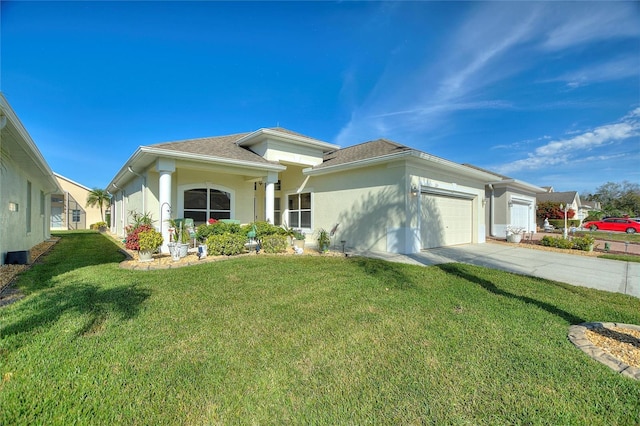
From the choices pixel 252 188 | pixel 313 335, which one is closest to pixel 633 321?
pixel 313 335

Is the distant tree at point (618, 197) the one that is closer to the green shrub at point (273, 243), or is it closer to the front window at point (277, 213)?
the front window at point (277, 213)

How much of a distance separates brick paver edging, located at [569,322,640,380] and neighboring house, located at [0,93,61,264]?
28.5ft

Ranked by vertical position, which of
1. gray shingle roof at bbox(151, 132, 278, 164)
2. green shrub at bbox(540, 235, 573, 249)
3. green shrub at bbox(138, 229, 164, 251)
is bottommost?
green shrub at bbox(540, 235, 573, 249)

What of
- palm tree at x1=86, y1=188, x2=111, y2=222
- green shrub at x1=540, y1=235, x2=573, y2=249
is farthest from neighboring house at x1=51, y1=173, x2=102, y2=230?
green shrub at x1=540, y1=235, x2=573, y2=249

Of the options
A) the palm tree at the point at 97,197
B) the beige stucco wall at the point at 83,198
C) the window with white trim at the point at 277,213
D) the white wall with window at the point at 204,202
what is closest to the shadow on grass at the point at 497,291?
the white wall with window at the point at 204,202

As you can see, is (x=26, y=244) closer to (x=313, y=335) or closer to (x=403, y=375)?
(x=313, y=335)

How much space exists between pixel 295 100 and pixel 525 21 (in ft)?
40.0

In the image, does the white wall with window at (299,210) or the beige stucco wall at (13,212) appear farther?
the white wall with window at (299,210)

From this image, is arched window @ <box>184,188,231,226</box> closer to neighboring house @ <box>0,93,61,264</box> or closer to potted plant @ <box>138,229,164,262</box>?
potted plant @ <box>138,229,164,262</box>

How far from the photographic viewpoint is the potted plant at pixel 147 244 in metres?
7.20

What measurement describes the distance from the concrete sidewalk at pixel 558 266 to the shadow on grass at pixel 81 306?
263 inches

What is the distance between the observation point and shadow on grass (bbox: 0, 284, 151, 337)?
132 inches

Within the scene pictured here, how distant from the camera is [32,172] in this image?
30.8 ft

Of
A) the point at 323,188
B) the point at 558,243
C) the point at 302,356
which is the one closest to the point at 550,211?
the point at 558,243
